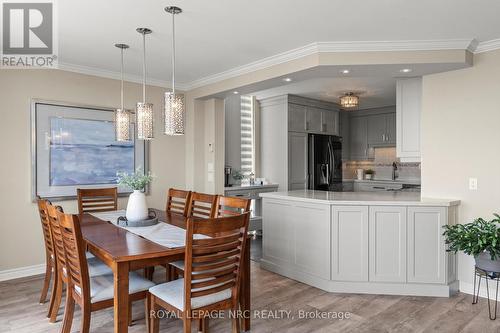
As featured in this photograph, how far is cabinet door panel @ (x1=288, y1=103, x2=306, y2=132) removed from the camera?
6082 millimetres

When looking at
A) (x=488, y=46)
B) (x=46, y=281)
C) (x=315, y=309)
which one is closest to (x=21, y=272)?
(x=46, y=281)

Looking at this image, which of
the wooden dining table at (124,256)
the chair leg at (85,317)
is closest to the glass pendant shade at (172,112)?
the wooden dining table at (124,256)

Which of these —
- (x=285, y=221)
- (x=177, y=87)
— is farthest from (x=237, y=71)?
(x=285, y=221)

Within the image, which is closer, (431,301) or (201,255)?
(201,255)

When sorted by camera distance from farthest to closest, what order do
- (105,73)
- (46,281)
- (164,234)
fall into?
(105,73), (46,281), (164,234)

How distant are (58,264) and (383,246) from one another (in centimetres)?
289

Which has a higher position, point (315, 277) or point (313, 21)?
point (313, 21)

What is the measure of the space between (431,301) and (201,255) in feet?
8.01

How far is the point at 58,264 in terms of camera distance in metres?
2.69

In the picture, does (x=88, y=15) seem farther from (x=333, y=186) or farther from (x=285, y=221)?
(x=333, y=186)

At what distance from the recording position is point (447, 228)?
332cm

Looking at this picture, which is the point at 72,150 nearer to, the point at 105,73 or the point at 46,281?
the point at 105,73

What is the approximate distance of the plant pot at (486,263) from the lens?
2914mm

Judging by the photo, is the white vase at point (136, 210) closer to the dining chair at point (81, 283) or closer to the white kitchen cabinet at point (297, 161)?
the dining chair at point (81, 283)
